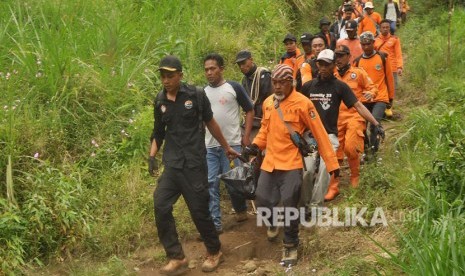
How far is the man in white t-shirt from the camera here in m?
5.92

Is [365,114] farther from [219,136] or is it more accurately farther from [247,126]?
[219,136]

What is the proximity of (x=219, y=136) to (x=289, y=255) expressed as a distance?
124cm

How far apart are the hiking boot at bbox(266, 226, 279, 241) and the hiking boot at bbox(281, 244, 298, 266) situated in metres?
0.49

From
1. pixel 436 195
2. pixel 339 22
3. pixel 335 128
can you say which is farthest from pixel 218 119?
pixel 339 22

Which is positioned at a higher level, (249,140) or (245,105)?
(245,105)

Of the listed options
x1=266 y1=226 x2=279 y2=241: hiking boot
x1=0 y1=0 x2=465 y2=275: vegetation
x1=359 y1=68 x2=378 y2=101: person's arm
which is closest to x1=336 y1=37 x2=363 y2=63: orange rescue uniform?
x1=0 y1=0 x2=465 y2=275: vegetation

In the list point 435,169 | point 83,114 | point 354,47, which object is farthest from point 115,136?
point 435,169

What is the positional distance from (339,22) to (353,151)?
18.8 feet

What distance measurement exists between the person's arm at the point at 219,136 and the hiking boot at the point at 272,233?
777 mm

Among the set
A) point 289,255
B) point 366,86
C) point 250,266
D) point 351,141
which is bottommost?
point 250,266

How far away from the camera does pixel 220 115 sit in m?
5.96

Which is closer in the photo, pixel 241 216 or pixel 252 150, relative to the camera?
pixel 252 150

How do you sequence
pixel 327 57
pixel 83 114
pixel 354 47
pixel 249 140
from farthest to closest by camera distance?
pixel 354 47
pixel 83 114
pixel 249 140
pixel 327 57

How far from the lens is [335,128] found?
627cm
